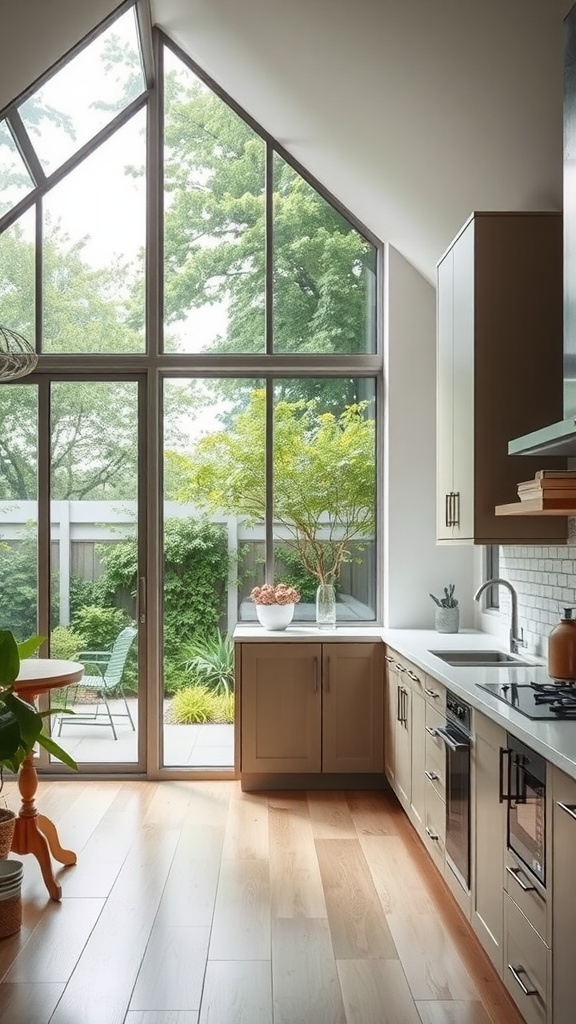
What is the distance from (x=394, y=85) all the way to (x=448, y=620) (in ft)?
8.52

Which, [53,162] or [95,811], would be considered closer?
[95,811]

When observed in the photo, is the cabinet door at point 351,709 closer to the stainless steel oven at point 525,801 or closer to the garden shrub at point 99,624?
the garden shrub at point 99,624

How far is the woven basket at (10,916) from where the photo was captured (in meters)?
3.11

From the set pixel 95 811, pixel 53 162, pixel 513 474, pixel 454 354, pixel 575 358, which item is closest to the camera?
pixel 575 358

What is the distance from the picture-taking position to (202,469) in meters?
5.29

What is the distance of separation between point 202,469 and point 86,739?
1649mm

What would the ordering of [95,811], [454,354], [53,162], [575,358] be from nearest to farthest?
[575,358] < [454,354] < [95,811] < [53,162]

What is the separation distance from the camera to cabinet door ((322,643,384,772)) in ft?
15.8

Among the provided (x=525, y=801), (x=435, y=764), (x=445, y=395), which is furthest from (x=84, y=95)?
(x=525, y=801)

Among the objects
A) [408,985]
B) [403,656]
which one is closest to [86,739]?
[403,656]

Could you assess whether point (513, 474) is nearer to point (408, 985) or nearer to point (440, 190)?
point (440, 190)

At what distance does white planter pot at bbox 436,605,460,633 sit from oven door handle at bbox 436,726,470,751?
1.52 meters

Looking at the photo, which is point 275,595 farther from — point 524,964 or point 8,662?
point 524,964

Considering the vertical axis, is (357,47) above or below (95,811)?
above
